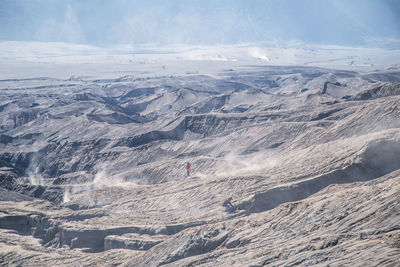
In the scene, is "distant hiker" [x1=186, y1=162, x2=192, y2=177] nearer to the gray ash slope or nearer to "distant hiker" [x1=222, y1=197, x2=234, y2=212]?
the gray ash slope

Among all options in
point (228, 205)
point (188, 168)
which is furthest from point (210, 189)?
point (188, 168)

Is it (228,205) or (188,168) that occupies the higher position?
(188,168)

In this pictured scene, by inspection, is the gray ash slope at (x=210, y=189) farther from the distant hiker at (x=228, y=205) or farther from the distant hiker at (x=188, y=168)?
the distant hiker at (x=188, y=168)

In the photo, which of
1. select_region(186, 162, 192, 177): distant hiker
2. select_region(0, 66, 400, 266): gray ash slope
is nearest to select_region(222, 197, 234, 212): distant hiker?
select_region(0, 66, 400, 266): gray ash slope

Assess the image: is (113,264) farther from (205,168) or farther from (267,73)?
(267,73)

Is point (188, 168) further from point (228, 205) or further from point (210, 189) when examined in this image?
point (228, 205)

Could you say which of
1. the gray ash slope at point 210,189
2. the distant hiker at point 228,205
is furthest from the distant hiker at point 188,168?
the distant hiker at point 228,205

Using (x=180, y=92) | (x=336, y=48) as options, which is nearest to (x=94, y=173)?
(x=180, y=92)

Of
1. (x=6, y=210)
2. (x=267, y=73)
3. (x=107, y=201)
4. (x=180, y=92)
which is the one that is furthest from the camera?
(x=267, y=73)
